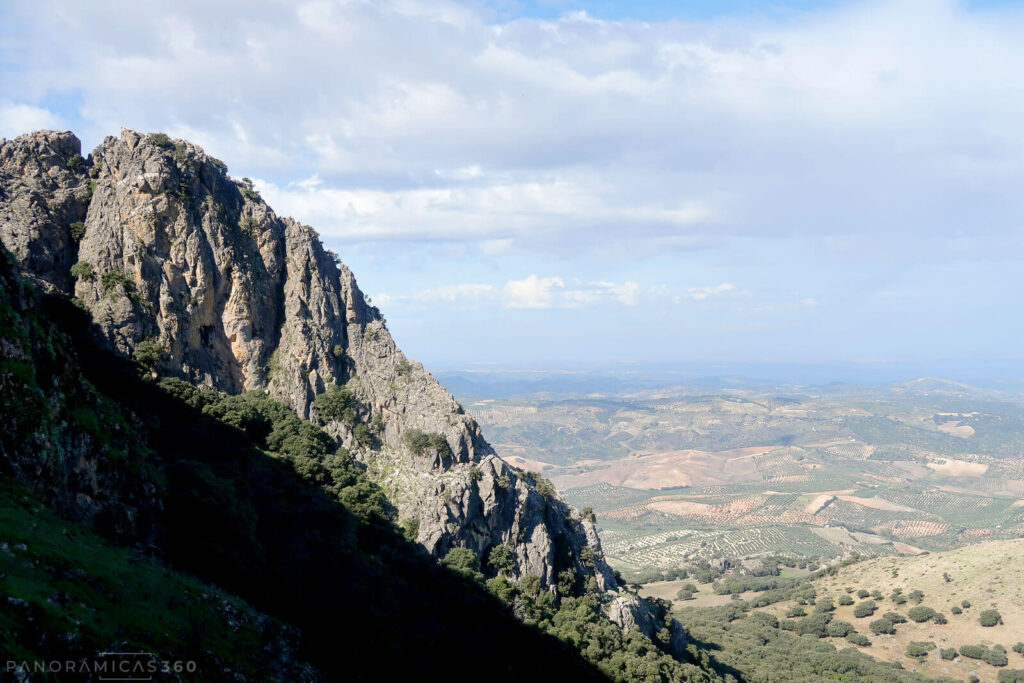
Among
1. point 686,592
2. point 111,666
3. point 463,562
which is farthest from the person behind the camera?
point 686,592

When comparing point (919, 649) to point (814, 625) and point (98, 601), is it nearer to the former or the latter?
point (814, 625)

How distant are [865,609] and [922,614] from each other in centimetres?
1087

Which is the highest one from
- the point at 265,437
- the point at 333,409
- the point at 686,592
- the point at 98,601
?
the point at 333,409

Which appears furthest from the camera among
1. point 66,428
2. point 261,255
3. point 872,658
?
point 872,658

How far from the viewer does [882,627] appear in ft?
364

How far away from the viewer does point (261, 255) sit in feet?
265

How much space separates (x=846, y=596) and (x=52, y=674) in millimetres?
157033

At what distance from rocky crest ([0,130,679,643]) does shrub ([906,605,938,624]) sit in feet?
251

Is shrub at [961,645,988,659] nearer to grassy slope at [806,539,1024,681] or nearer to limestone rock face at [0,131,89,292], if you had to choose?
grassy slope at [806,539,1024,681]

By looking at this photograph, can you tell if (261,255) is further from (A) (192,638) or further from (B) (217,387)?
(A) (192,638)

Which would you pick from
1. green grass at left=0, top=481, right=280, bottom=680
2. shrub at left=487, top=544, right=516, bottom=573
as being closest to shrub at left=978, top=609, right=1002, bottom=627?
shrub at left=487, top=544, right=516, bottom=573

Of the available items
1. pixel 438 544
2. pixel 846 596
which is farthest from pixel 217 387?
pixel 846 596

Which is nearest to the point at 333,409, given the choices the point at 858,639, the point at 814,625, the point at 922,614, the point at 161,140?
the point at 161,140

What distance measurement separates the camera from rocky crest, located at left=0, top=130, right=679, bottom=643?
65.6 metres
